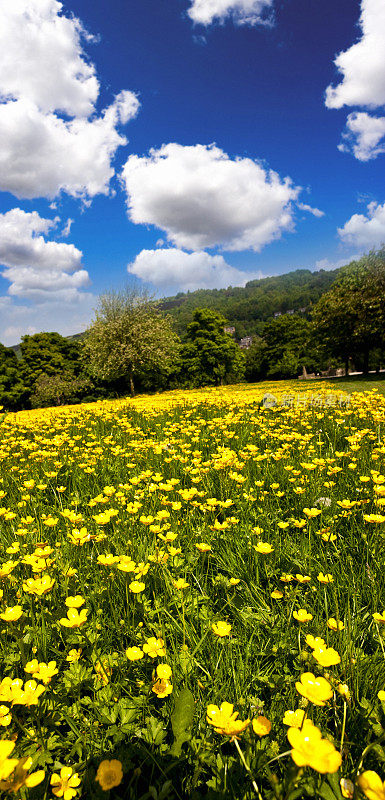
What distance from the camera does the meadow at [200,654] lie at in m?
1.16

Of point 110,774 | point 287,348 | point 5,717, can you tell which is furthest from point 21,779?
point 287,348

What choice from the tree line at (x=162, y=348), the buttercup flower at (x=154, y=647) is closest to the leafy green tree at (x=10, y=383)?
the tree line at (x=162, y=348)

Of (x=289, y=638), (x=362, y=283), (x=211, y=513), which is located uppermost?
(x=362, y=283)

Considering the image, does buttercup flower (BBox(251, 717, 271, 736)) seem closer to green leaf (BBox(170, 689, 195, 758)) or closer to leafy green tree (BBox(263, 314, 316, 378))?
green leaf (BBox(170, 689, 195, 758))

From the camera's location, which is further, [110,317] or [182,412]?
[110,317]

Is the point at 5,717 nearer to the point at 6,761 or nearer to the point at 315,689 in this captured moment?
the point at 6,761

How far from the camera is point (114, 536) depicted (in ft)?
8.60

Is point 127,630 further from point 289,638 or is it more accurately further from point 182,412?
point 182,412

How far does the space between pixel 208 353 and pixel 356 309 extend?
20.9m

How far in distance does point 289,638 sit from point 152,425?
530cm

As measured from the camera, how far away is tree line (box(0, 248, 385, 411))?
24016mm

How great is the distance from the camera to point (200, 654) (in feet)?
5.61

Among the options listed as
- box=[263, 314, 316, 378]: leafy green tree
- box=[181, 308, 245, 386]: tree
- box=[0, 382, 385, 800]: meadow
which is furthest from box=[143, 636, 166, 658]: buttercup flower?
box=[263, 314, 316, 378]: leafy green tree

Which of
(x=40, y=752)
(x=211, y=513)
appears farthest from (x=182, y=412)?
(x=40, y=752)
